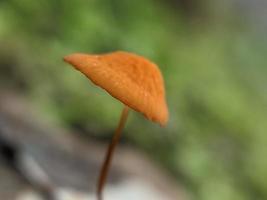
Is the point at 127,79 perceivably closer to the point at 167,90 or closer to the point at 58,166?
the point at 58,166

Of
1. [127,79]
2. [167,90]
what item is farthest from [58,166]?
[167,90]

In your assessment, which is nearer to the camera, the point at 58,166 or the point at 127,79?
the point at 127,79

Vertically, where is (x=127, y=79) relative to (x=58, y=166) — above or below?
below

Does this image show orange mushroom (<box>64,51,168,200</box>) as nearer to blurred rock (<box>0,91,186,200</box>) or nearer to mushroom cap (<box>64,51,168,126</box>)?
mushroom cap (<box>64,51,168,126</box>)

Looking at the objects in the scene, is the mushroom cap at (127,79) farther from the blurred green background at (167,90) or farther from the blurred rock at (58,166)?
the blurred green background at (167,90)

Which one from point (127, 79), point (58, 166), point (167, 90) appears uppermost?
point (167, 90)

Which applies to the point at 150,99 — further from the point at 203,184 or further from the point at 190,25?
the point at 190,25

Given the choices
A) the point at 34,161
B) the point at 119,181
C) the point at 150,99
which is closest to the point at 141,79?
the point at 150,99

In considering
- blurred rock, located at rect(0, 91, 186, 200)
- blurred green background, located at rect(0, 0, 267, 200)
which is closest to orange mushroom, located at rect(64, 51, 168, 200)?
blurred rock, located at rect(0, 91, 186, 200)

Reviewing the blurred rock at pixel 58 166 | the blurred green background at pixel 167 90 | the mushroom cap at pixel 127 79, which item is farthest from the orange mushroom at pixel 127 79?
the blurred green background at pixel 167 90
